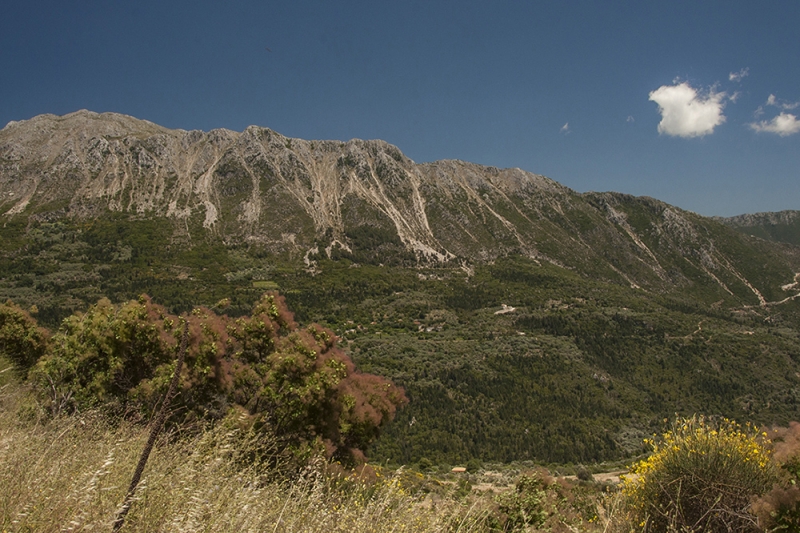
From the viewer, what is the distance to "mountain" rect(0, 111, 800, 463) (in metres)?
55.9

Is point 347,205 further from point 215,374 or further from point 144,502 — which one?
point 144,502

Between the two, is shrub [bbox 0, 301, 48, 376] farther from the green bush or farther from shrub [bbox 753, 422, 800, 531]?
shrub [bbox 753, 422, 800, 531]

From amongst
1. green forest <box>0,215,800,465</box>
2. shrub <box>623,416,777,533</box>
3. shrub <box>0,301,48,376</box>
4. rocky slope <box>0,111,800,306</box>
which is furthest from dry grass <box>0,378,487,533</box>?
rocky slope <box>0,111,800,306</box>

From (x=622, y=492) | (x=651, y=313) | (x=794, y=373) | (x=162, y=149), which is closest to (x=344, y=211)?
(x=162, y=149)

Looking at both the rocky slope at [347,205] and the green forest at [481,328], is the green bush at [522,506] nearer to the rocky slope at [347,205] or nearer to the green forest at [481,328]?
the green forest at [481,328]

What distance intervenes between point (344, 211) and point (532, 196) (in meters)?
81.5

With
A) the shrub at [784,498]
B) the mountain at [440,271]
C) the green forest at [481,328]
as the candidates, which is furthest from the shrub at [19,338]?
the green forest at [481,328]

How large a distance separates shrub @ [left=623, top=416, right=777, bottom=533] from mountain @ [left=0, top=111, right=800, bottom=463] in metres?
29.5

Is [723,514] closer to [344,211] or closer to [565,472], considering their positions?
[565,472]

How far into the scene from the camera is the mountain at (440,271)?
5591 centimetres

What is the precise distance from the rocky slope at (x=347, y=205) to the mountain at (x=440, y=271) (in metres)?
0.76

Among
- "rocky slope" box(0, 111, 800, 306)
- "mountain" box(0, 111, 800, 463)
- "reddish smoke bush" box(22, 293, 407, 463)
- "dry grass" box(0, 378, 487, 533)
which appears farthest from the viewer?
"rocky slope" box(0, 111, 800, 306)

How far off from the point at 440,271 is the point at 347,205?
42.2 metres

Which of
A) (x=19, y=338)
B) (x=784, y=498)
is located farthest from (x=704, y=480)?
(x=19, y=338)
